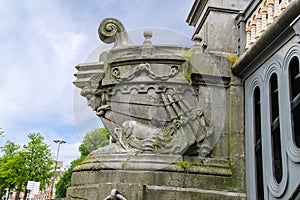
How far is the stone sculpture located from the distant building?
0.82m

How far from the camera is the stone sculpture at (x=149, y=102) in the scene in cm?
573

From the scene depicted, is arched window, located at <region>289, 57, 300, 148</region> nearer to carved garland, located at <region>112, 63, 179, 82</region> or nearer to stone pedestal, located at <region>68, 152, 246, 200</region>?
stone pedestal, located at <region>68, 152, 246, 200</region>

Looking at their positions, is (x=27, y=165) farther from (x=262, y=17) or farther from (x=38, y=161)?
(x=262, y=17)

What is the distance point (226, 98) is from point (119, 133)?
1.92m

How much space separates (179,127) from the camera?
5.77 m

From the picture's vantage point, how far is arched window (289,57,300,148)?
4.57 m

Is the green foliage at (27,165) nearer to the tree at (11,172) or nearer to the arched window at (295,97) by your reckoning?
the tree at (11,172)

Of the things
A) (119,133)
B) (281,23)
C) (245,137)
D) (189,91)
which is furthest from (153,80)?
(281,23)

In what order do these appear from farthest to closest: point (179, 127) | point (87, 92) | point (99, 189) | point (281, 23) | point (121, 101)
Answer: point (87, 92) → point (121, 101) → point (179, 127) → point (99, 189) → point (281, 23)

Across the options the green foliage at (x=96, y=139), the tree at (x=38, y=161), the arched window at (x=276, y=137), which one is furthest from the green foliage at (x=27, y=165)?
the arched window at (x=276, y=137)

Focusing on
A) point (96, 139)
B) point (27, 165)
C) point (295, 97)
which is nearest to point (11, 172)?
Answer: point (27, 165)

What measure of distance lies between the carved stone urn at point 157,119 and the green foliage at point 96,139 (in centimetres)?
20

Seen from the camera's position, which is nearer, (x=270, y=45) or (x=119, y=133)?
(x=270, y=45)

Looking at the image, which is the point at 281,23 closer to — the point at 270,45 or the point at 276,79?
the point at 270,45
